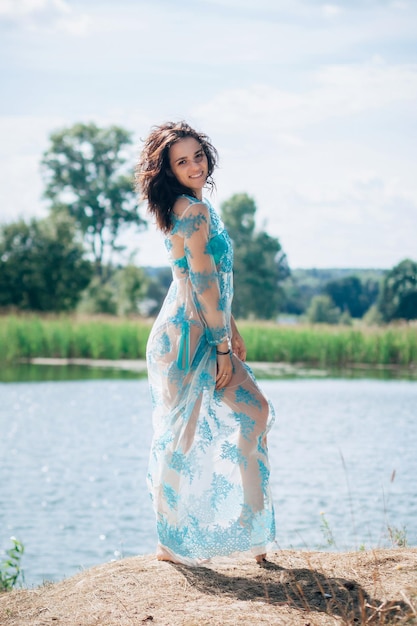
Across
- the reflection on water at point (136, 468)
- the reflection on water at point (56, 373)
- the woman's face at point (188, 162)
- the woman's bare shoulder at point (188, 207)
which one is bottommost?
the reflection on water at point (136, 468)

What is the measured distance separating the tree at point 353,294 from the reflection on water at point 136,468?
62.6 feet

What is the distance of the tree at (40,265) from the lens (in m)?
28.3

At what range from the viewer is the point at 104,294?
3045 centimetres

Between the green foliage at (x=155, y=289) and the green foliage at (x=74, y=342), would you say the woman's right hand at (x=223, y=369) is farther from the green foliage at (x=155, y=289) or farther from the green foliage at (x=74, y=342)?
the green foliage at (x=155, y=289)

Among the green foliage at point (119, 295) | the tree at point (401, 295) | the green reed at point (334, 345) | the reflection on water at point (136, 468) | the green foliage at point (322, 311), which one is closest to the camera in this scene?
the reflection on water at point (136, 468)

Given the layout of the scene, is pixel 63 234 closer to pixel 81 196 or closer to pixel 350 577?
pixel 81 196

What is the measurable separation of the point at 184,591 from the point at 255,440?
56 centimetres

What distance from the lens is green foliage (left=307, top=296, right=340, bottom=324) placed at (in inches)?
1313

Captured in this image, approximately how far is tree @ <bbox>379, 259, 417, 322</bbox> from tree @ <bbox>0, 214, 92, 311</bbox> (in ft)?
32.1

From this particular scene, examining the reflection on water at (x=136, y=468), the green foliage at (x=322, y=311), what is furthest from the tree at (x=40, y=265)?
the reflection on water at (x=136, y=468)

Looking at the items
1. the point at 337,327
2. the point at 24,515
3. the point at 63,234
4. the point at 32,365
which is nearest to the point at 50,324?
the point at 32,365

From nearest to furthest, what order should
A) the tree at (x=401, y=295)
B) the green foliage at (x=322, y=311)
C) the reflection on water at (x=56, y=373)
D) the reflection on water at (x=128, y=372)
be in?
the reflection on water at (x=56, y=373) → the reflection on water at (x=128, y=372) → the tree at (x=401, y=295) → the green foliage at (x=322, y=311)

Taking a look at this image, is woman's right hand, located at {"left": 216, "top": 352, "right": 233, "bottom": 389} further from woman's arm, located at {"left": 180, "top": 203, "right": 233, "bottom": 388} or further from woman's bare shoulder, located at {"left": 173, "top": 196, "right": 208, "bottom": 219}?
woman's bare shoulder, located at {"left": 173, "top": 196, "right": 208, "bottom": 219}

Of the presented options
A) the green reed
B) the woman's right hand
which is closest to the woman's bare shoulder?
the woman's right hand
